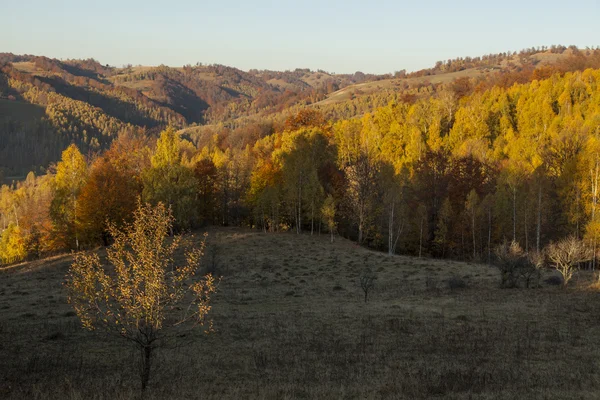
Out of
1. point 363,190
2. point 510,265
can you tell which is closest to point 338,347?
point 510,265

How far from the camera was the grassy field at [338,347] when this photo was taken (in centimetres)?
1370

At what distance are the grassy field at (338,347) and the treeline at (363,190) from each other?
863 inches

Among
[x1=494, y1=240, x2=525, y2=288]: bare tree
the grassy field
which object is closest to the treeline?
[x1=494, y1=240, x2=525, y2=288]: bare tree

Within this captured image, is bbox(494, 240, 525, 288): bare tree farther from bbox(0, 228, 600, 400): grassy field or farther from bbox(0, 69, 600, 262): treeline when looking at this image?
bbox(0, 69, 600, 262): treeline

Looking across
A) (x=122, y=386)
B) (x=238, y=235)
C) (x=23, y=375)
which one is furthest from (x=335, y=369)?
(x=238, y=235)

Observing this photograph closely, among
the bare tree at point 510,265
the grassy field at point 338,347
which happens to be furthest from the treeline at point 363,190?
the grassy field at point 338,347

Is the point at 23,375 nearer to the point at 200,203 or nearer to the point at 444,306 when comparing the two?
the point at 444,306

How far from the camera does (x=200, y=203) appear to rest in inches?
2884

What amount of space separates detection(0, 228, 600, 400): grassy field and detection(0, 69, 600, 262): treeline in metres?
21.9

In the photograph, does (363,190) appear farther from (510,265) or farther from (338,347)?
(338,347)

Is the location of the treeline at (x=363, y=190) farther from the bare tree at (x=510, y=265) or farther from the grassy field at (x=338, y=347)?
the grassy field at (x=338, y=347)

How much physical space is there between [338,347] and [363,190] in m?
41.1

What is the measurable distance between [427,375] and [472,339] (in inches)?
244

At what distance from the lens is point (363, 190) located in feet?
194
